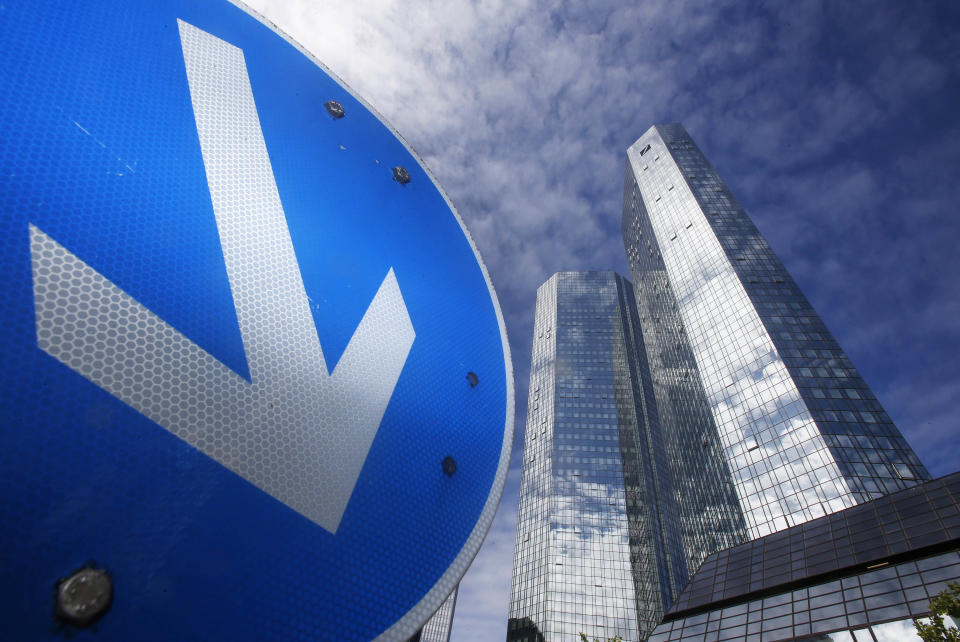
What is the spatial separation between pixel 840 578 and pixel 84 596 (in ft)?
85.6

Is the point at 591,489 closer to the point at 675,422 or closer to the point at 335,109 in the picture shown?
the point at 675,422

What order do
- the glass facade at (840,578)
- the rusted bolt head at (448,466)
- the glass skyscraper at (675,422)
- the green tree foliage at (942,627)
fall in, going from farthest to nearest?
the glass skyscraper at (675,422), the glass facade at (840,578), the green tree foliage at (942,627), the rusted bolt head at (448,466)

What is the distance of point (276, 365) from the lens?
2.70 metres

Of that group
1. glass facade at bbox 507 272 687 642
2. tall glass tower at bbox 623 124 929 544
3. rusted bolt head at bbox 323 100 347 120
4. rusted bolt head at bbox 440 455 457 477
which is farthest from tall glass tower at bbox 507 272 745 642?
rusted bolt head at bbox 323 100 347 120

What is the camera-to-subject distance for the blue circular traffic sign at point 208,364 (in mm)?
1896

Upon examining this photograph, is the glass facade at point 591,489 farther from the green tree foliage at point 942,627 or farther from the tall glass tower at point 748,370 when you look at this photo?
the green tree foliage at point 942,627

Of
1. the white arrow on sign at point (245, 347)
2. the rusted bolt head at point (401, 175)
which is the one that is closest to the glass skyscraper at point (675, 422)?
the rusted bolt head at point (401, 175)

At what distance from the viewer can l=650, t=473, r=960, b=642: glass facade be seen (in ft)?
51.9

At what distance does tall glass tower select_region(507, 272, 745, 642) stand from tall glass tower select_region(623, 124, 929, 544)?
335 inches

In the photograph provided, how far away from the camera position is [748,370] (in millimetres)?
48406

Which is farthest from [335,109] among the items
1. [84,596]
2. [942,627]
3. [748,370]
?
[748,370]

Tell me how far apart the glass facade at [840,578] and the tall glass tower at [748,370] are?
51.9 feet

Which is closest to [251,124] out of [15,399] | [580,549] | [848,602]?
[15,399]

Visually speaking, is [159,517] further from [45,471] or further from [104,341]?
[104,341]
